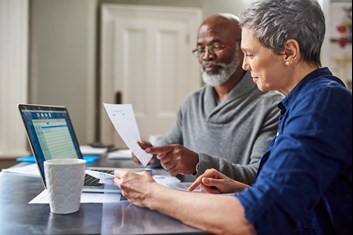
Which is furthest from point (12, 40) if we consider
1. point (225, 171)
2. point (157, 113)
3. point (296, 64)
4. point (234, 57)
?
point (296, 64)

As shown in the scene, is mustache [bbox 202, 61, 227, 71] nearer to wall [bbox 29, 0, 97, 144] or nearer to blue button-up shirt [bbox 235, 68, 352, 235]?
blue button-up shirt [bbox 235, 68, 352, 235]

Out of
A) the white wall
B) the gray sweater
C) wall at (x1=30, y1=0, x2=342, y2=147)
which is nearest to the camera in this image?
the gray sweater

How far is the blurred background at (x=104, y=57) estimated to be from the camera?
10.4 ft

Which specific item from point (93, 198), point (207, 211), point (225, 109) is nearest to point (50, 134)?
point (93, 198)

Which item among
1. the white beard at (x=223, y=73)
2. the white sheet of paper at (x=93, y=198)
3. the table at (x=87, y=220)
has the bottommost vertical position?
the white sheet of paper at (x=93, y=198)

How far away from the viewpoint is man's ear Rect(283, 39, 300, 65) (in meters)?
0.90

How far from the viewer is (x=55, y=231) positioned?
703 mm

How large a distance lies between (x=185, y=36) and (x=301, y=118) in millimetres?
3194

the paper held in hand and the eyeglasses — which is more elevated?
the eyeglasses

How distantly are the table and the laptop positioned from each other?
0.46 feet

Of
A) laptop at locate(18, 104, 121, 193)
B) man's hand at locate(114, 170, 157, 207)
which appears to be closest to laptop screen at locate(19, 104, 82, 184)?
laptop at locate(18, 104, 121, 193)

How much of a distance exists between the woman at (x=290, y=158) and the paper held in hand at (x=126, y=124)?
9.8 inches

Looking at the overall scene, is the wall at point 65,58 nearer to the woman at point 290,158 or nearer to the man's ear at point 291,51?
the woman at point 290,158

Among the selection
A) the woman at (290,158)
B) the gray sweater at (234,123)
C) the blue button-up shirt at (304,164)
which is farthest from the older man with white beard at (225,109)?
the blue button-up shirt at (304,164)
